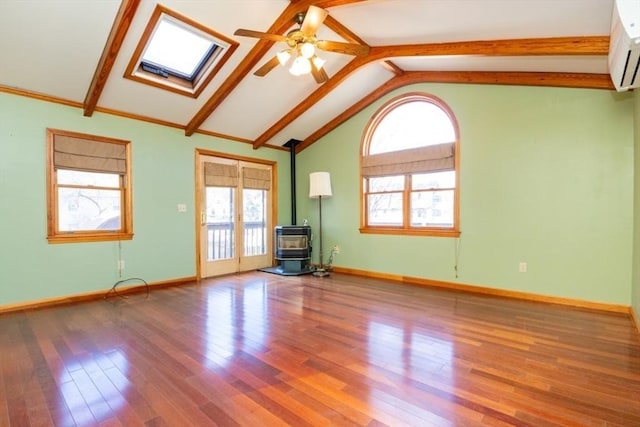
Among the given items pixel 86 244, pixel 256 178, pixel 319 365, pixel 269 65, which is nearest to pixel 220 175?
pixel 256 178

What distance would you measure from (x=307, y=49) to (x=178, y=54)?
2037mm

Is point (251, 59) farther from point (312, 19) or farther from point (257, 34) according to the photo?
point (312, 19)

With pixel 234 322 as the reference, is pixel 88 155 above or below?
above

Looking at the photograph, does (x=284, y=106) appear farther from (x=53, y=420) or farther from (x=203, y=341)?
(x=53, y=420)

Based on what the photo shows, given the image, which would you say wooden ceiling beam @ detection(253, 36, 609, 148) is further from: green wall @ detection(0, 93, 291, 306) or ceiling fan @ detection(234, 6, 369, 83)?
green wall @ detection(0, 93, 291, 306)

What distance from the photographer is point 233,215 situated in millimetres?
5625

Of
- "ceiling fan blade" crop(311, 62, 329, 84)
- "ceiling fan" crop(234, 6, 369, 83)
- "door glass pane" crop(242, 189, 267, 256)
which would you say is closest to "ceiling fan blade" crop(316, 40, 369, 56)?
"ceiling fan" crop(234, 6, 369, 83)

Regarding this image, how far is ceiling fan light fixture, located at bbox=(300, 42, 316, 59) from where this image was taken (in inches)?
114

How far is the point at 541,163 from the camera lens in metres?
3.81

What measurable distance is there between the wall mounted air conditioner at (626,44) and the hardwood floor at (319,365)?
2.12 meters

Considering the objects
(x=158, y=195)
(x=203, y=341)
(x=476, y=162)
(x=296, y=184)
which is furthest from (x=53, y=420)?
(x=296, y=184)

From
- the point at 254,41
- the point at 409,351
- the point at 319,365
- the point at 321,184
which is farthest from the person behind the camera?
the point at 321,184

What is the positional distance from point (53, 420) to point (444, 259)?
14.3ft

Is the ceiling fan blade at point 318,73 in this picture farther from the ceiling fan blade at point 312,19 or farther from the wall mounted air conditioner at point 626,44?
the wall mounted air conditioner at point 626,44
